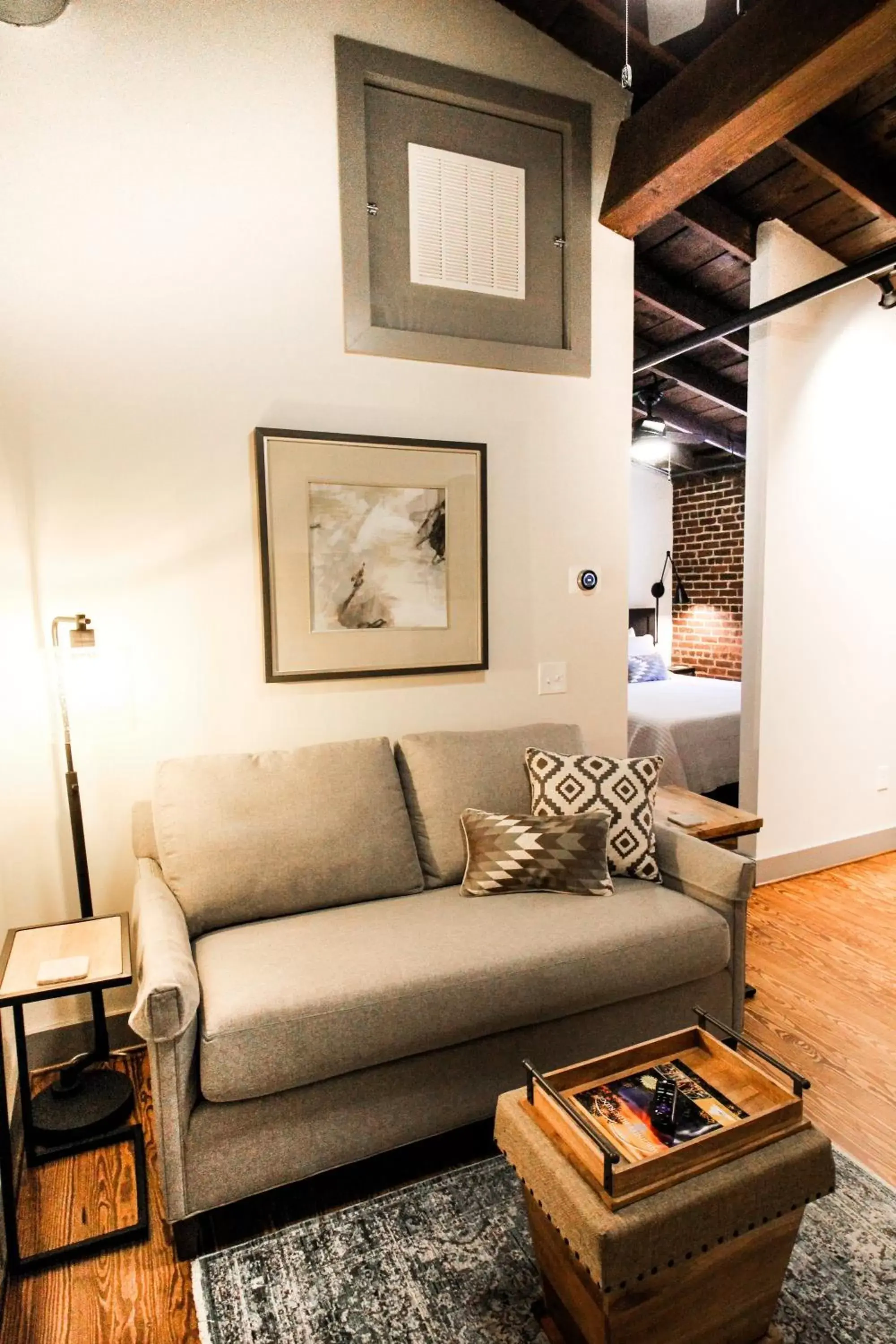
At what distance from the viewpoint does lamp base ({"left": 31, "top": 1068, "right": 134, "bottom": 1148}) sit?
2.08m

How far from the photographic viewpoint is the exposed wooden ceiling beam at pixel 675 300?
4.04 meters

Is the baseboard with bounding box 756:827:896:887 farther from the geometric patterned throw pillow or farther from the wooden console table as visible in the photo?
the geometric patterned throw pillow

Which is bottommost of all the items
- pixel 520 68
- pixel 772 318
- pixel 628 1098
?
pixel 628 1098

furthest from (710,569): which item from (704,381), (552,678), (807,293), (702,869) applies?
(702,869)

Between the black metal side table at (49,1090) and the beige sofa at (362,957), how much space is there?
4.8 inches

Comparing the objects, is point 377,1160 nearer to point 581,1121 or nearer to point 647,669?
point 581,1121

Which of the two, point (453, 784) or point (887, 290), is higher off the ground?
point (887, 290)

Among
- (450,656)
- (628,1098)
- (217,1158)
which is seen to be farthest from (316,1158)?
(450,656)

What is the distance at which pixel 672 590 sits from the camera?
7.42 m

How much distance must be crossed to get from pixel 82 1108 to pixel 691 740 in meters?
3.46

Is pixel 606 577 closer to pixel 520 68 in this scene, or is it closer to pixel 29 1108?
pixel 520 68

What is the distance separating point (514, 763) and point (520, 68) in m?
2.51

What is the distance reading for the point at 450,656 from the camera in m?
2.90

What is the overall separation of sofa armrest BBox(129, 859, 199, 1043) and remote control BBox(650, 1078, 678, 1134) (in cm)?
98
